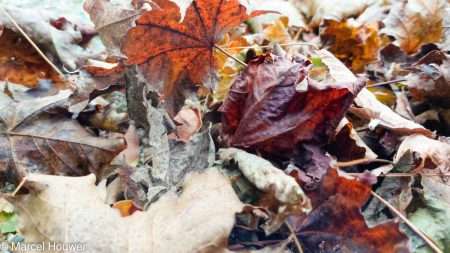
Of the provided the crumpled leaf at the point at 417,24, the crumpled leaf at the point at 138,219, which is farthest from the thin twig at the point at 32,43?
the crumpled leaf at the point at 417,24

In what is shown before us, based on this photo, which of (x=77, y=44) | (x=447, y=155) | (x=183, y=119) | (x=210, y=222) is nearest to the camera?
(x=210, y=222)

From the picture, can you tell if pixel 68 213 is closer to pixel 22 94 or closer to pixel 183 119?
pixel 183 119

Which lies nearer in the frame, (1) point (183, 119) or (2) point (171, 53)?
(2) point (171, 53)

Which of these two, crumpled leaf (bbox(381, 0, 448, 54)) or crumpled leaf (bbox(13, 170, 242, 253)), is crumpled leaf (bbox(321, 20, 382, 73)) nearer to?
crumpled leaf (bbox(381, 0, 448, 54))

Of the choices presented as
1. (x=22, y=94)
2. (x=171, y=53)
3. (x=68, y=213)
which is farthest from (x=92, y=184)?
(x=22, y=94)

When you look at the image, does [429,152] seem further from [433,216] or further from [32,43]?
[32,43]

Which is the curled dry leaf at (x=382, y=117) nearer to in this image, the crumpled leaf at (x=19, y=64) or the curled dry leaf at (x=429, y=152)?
the curled dry leaf at (x=429, y=152)
